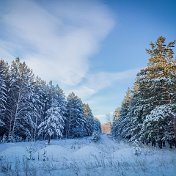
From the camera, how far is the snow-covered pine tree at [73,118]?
183 ft

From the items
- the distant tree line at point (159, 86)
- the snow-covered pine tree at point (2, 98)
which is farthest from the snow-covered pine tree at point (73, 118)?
the distant tree line at point (159, 86)

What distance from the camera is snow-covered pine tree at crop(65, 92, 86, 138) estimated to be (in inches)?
2200

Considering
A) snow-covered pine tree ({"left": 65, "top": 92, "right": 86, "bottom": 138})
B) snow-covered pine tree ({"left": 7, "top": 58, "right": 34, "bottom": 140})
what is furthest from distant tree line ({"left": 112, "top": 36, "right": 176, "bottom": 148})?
snow-covered pine tree ({"left": 65, "top": 92, "right": 86, "bottom": 138})

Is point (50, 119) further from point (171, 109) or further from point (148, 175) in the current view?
point (148, 175)

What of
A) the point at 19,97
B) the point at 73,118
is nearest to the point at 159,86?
the point at 19,97

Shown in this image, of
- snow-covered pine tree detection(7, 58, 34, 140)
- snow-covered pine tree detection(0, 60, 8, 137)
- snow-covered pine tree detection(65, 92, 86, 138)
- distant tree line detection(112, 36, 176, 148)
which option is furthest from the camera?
snow-covered pine tree detection(65, 92, 86, 138)

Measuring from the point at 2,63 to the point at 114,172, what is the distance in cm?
3133

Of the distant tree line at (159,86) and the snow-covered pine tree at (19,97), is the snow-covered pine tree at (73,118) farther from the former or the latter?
the distant tree line at (159,86)

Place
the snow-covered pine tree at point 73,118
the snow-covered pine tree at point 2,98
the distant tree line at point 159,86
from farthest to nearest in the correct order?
the snow-covered pine tree at point 73,118 → the snow-covered pine tree at point 2,98 → the distant tree line at point 159,86

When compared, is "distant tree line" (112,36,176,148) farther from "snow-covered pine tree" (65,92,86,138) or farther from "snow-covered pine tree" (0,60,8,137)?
"snow-covered pine tree" (65,92,86,138)

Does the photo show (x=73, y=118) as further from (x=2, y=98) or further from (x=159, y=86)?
(x=159, y=86)

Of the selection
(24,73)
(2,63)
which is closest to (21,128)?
(24,73)

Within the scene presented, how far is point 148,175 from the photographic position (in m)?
7.71

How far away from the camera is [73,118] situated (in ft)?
184
